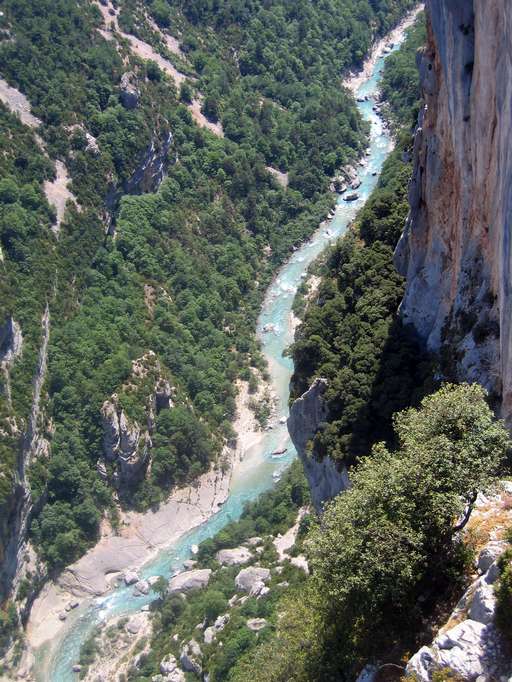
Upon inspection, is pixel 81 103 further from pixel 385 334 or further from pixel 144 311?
pixel 385 334

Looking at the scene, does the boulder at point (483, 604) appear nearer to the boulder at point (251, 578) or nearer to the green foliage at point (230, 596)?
the green foliage at point (230, 596)

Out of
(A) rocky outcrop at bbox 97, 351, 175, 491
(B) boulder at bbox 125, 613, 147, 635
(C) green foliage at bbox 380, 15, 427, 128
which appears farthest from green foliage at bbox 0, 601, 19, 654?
(C) green foliage at bbox 380, 15, 427, 128

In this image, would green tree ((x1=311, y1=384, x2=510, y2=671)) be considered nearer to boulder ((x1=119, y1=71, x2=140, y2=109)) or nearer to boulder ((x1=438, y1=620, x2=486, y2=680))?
boulder ((x1=438, y1=620, x2=486, y2=680))

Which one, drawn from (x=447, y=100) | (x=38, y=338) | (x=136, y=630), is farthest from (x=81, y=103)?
(x=447, y=100)

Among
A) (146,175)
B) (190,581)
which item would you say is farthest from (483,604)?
(146,175)

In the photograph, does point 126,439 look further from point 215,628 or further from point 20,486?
point 215,628
